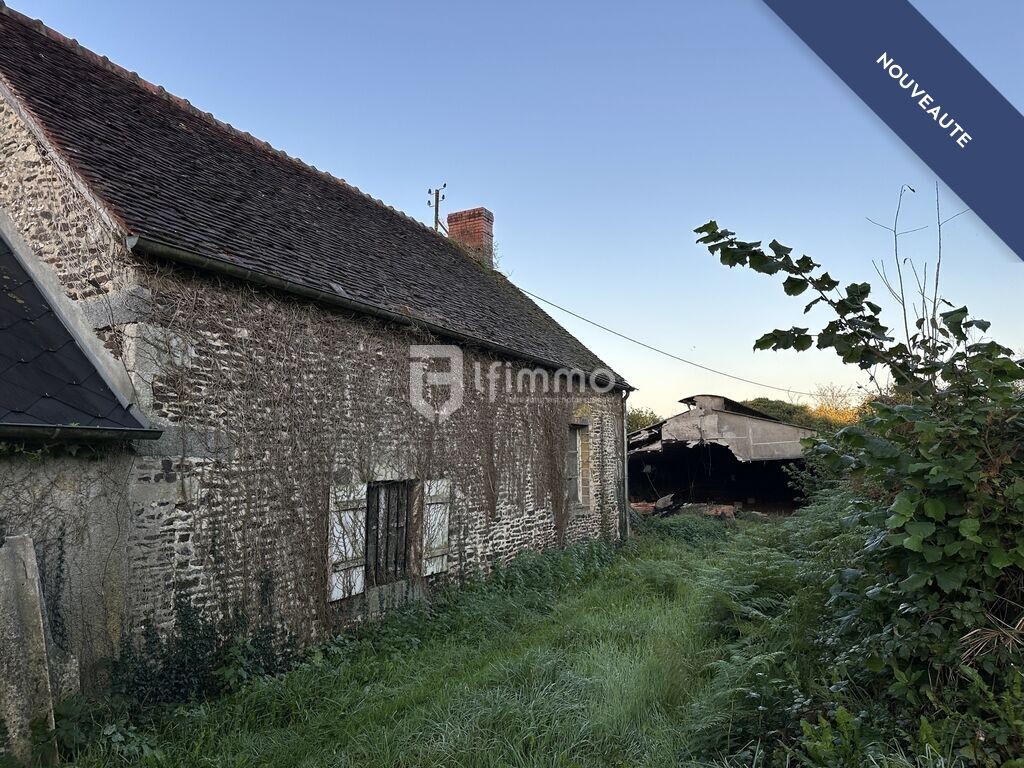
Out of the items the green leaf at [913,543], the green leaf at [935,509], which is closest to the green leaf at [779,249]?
the green leaf at [935,509]

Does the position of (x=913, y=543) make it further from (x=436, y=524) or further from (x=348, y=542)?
(x=436, y=524)

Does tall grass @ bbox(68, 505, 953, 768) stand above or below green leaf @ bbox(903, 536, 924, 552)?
below

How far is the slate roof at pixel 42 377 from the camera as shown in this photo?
4613mm

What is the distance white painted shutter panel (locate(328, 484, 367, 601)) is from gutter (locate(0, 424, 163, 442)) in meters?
2.26

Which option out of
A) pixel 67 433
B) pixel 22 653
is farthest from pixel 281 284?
pixel 22 653

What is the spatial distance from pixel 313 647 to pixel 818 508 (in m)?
5.79

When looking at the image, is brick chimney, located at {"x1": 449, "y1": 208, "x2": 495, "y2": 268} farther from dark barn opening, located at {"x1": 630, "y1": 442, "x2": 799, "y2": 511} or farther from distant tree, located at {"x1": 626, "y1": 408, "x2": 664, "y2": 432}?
distant tree, located at {"x1": 626, "y1": 408, "x2": 664, "y2": 432}

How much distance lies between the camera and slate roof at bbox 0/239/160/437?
4613 millimetres

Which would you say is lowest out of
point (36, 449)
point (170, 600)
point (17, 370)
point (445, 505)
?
point (170, 600)

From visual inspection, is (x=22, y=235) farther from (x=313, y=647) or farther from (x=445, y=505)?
(x=445, y=505)

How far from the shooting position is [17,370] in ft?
16.0

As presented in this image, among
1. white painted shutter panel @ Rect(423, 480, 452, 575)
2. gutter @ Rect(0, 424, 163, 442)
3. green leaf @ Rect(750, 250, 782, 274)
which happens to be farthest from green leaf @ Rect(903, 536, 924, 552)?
white painted shutter panel @ Rect(423, 480, 452, 575)

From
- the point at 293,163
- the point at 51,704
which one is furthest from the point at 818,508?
the point at 293,163

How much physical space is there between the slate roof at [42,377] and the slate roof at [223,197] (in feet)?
3.69
